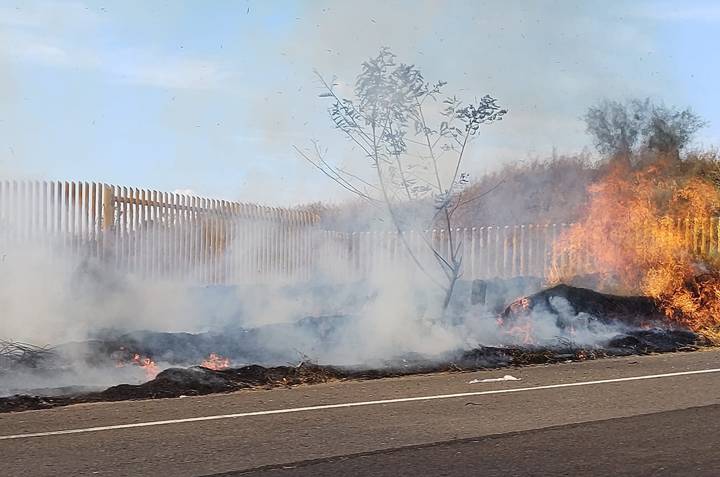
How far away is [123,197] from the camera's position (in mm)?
13141

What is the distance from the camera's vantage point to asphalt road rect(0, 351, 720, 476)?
17.8ft

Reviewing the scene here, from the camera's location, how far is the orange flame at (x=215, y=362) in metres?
9.72

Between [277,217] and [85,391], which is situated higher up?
[277,217]

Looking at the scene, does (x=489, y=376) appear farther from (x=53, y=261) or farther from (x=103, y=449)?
(x=53, y=261)

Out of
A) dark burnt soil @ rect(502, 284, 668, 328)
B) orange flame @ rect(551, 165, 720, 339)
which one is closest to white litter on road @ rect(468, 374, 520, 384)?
dark burnt soil @ rect(502, 284, 668, 328)

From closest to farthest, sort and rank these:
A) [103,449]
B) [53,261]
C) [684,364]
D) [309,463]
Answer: [309,463] < [103,449] < [684,364] < [53,261]

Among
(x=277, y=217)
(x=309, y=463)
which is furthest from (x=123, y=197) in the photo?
(x=309, y=463)

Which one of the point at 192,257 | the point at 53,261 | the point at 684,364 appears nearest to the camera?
the point at 684,364

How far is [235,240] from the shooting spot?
49.1ft

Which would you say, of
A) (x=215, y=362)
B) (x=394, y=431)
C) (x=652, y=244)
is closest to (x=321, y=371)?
(x=215, y=362)

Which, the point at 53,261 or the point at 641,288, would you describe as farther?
the point at 641,288

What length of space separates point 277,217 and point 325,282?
1818 mm

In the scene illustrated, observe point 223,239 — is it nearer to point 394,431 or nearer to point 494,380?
point 494,380

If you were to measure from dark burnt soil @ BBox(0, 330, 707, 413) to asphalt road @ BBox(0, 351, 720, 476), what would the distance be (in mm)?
394
